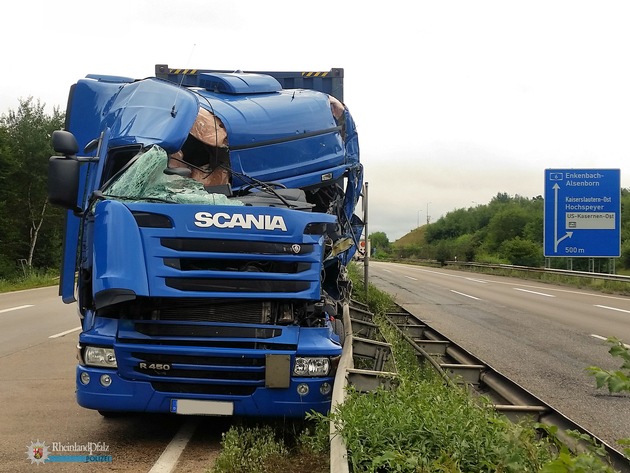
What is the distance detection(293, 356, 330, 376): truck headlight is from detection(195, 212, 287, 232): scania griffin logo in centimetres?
101

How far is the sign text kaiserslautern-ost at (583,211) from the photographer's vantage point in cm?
2214

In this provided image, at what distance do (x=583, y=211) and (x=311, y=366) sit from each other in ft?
66.7

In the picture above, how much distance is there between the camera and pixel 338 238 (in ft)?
19.5

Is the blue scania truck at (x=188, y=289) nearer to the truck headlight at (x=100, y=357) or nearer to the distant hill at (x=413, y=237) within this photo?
the truck headlight at (x=100, y=357)

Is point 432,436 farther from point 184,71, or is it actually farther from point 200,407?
point 184,71

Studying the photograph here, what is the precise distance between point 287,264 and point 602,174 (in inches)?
796

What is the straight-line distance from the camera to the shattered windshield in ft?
16.2

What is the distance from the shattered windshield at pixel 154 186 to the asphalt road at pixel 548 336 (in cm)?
411

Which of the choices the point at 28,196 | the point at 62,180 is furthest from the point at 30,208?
the point at 62,180

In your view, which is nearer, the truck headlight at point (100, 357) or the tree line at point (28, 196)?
the truck headlight at point (100, 357)

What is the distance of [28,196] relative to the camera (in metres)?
37.7

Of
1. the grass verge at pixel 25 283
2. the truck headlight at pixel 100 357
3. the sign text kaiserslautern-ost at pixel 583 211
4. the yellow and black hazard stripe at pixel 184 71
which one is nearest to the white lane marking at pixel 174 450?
the truck headlight at pixel 100 357

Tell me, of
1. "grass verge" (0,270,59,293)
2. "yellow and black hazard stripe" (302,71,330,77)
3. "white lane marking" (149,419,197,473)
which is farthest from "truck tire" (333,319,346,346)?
"grass verge" (0,270,59,293)

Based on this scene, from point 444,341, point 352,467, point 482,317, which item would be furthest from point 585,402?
point 482,317
